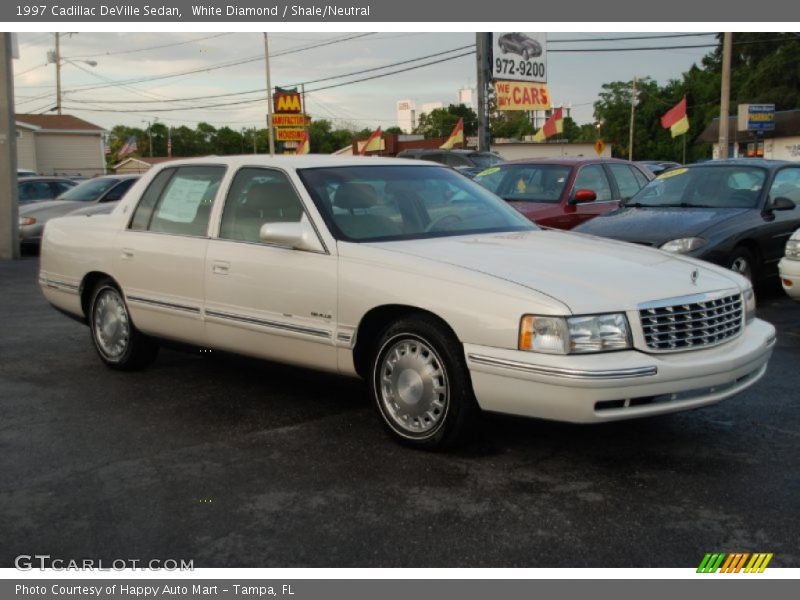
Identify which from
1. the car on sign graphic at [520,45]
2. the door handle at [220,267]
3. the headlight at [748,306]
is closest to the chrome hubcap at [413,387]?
the door handle at [220,267]

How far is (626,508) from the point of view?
4.05 metres

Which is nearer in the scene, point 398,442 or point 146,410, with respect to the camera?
point 398,442

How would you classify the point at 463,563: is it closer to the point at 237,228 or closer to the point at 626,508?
the point at 626,508

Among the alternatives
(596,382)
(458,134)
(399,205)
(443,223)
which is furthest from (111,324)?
(458,134)

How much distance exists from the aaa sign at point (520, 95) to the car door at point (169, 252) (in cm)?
2482

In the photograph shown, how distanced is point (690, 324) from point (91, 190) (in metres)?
14.8

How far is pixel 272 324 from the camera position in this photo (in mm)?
5461

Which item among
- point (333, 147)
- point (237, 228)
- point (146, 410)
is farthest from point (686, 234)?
point (333, 147)

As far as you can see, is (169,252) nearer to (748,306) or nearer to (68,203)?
(748,306)

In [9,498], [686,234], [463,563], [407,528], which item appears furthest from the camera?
[686,234]

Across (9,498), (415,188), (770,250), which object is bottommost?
(9,498)

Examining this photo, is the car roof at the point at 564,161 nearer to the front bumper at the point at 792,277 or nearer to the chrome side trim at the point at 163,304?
the front bumper at the point at 792,277

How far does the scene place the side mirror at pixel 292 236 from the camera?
5.26 metres

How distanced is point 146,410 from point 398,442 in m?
1.82
